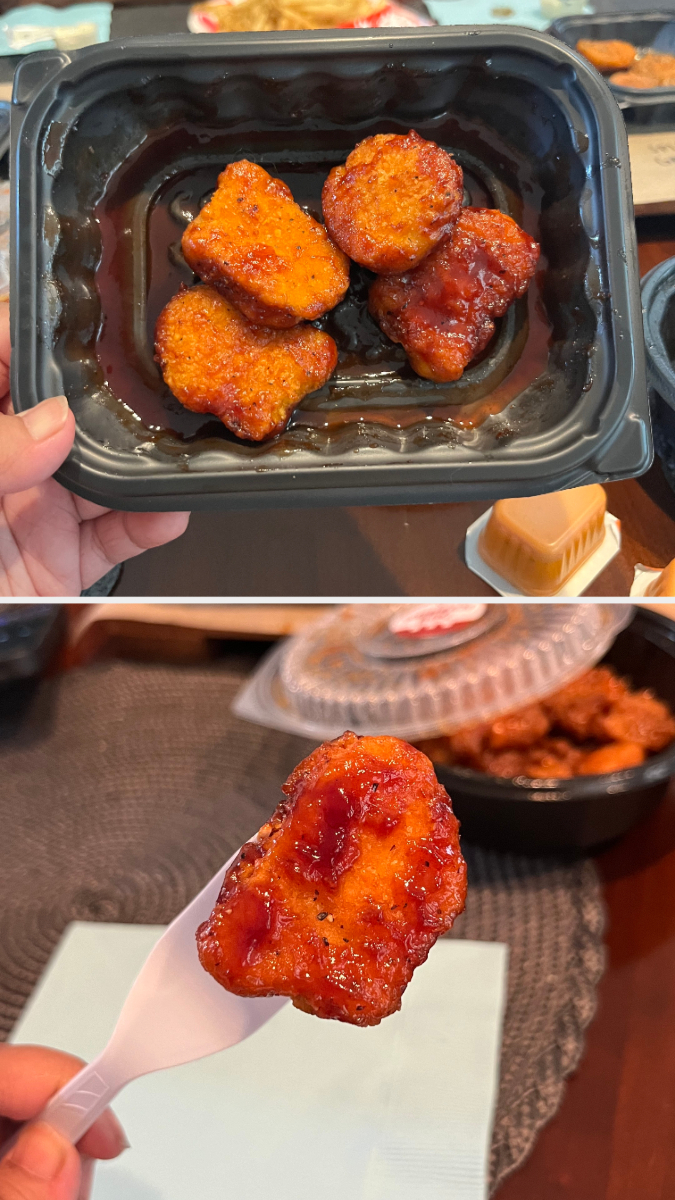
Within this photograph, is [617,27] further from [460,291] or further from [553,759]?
[553,759]

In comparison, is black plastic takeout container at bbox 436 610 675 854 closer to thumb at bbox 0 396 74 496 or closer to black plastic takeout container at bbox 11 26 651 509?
black plastic takeout container at bbox 11 26 651 509

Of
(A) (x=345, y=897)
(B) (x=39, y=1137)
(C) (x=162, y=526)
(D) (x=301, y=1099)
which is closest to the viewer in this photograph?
(A) (x=345, y=897)

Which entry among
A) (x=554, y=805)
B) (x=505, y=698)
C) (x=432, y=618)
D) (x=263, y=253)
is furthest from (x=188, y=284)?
(x=554, y=805)

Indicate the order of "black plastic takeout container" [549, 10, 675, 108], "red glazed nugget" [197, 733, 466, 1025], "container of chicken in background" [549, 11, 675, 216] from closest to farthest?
"red glazed nugget" [197, 733, 466, 1025] → "container of chicken in background" [549, 11, 675, 216] → "black plastic takeout container" [549, 10, 675, 108]

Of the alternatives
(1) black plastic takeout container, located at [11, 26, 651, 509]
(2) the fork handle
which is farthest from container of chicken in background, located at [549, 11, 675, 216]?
(2) the fork handle

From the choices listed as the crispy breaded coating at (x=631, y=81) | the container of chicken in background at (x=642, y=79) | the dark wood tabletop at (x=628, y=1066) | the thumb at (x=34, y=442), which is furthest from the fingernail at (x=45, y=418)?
the crispy breaded coating at (x=631, y=81)

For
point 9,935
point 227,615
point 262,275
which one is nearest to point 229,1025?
point 9,935

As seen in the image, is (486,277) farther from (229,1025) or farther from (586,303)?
(229,1025)

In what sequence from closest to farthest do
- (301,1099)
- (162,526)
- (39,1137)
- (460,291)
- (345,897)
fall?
(345,897)
(39,1137)
(301,1099)
(460,291)
(162,526)
